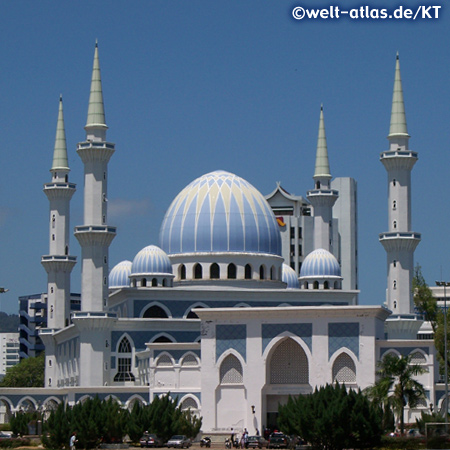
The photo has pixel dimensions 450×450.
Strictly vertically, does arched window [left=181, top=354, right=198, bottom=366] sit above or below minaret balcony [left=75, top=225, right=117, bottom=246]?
below

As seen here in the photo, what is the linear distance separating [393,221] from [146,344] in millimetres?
14682

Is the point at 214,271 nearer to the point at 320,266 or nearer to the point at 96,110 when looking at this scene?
the point at 320,266

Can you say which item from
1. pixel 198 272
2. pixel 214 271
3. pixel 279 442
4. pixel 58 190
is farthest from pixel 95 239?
pixel 279 442

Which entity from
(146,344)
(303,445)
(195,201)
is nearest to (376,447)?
(303,445)

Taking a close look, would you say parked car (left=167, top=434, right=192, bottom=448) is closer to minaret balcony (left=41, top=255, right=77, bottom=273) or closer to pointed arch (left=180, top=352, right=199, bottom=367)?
pointed arch (left=180, top=352, right=199, bottom=367)

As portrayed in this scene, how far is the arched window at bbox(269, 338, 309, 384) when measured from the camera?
59.1m

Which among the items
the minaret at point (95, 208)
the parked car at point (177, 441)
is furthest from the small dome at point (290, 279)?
the parked car at point (177, 441)

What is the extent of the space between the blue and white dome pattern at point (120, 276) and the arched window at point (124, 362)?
8858 mm

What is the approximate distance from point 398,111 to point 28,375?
4010 cm

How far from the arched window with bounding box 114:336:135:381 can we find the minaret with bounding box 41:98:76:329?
25.6 feet

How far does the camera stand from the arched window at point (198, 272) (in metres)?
69.9

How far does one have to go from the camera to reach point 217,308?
199 feet

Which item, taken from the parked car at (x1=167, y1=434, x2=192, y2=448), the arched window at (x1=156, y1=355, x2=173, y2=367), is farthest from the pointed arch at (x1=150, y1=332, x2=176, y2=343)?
the parked car at (x1=167, y1=434, x2=192, y2=448)

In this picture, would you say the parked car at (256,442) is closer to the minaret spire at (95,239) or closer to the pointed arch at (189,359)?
the pointed arch at (189,359)
